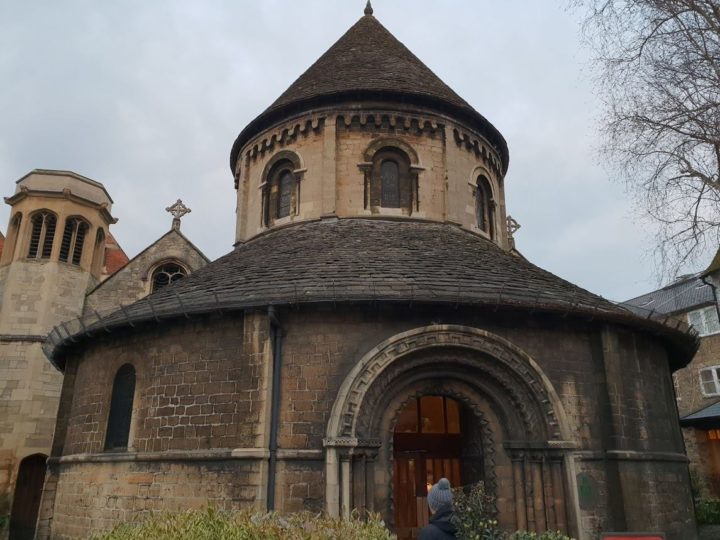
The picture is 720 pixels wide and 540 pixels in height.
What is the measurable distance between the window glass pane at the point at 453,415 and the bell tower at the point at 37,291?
14656mm

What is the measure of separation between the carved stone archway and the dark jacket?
4.59m

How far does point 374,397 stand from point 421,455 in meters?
2.55

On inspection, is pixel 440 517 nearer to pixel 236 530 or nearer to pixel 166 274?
pixel 236 530

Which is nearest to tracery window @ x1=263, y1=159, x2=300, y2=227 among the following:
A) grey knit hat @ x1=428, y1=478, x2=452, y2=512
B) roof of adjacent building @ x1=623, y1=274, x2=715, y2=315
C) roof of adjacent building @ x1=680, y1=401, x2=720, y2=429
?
grey knit hat @ x1=428, y1=478, x2=452, y2=512

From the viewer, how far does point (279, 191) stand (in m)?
16.0

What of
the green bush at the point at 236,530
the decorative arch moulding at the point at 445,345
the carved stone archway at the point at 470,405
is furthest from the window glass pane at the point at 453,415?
the green bush at the point at 236,530

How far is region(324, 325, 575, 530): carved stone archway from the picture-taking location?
9.62m

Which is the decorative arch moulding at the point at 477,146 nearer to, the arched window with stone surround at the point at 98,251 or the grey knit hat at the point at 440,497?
the grey knit hat at the point at 440,497

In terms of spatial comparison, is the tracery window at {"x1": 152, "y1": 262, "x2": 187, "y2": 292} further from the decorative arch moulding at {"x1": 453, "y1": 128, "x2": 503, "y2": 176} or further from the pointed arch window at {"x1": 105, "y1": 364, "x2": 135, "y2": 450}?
the decorative arch moulding at {"x1": 453, "y1": 128, "x2": 503, "y2": 176}

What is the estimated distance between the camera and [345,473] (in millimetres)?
9383

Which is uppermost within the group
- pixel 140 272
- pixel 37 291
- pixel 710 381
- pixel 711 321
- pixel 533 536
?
pixel 711 321

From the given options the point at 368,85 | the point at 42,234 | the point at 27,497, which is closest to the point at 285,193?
the point at 368,85

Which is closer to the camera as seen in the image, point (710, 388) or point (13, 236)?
point (13, 236)

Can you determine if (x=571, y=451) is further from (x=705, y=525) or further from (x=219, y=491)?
(x=705, y=525)
